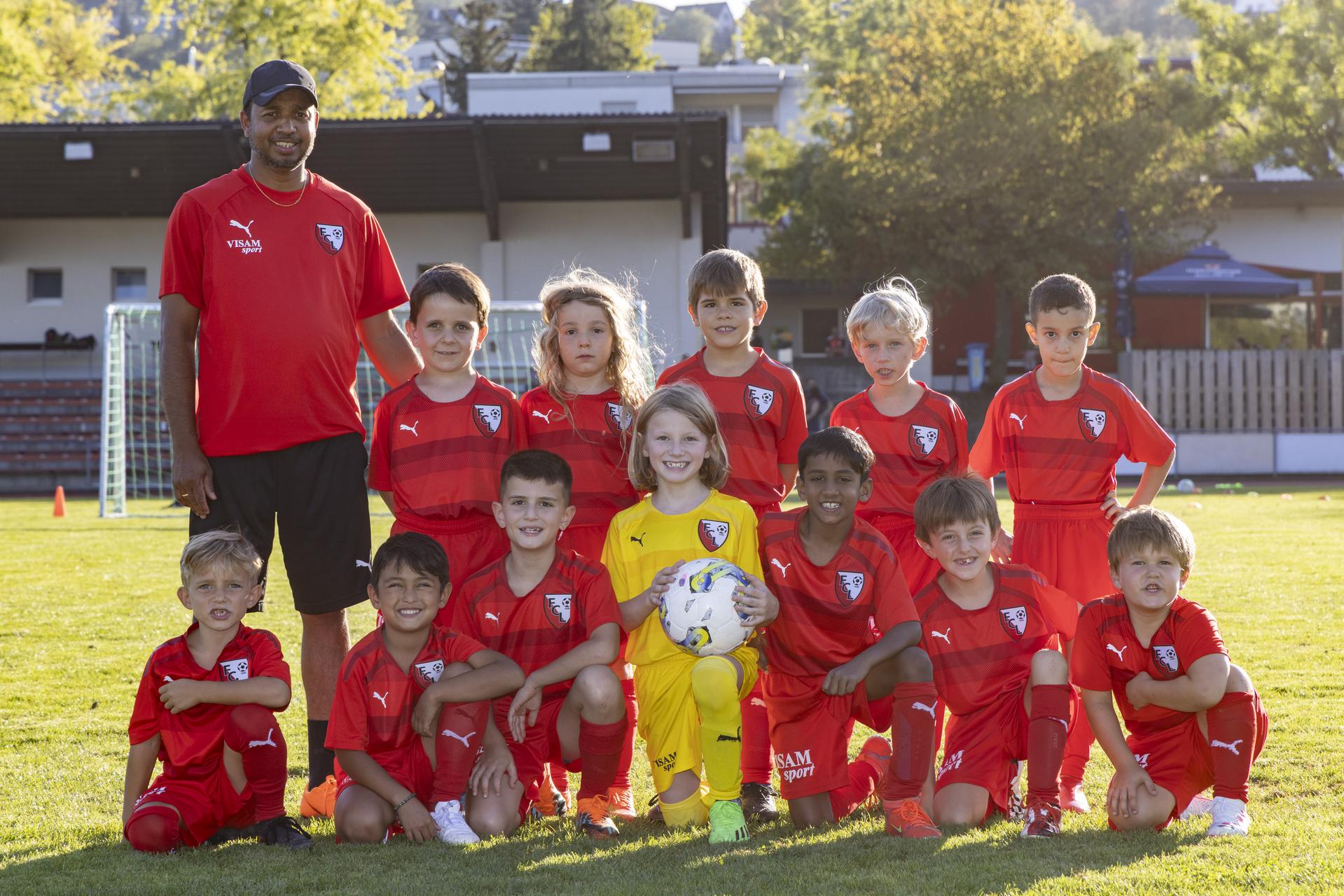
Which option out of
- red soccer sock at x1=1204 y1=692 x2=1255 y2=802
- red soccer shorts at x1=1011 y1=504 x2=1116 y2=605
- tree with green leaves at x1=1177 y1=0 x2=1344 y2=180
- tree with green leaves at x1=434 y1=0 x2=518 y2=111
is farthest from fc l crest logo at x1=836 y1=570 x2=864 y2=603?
tree with green leaves at x1=434 y1=0 x2=518 y2=111

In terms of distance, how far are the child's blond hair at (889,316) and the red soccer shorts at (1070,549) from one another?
0.80 meters

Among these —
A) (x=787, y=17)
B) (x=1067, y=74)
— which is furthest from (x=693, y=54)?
(x=1067, y=74)

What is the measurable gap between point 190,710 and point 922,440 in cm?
261

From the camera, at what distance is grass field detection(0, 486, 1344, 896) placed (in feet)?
10.5

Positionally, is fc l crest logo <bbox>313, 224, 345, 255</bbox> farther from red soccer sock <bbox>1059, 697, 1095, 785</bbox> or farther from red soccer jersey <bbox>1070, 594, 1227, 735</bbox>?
red soccer sock <bbox>1059, 697, 1095, 785</bbox>

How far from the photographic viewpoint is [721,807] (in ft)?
12.2

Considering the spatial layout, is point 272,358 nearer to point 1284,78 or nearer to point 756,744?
point 756,744

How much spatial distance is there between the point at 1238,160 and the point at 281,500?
4021cm

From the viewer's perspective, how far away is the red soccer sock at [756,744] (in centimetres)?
426

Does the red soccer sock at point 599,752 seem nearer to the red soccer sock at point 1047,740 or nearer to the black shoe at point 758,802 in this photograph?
the black shoe at point 758,802

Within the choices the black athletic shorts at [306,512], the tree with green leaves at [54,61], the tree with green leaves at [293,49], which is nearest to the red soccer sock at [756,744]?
the black athletic shorts at [306,512]

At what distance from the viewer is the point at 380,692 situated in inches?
151

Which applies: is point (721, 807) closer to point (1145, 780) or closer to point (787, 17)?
point (1145, 780)

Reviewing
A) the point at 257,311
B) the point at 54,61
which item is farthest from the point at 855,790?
the point at 54,61
